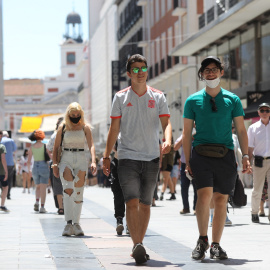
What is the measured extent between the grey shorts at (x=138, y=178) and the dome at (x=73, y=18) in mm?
169843

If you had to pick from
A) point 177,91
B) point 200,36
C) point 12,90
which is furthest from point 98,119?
point 12,90

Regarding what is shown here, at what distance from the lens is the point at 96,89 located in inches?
3895

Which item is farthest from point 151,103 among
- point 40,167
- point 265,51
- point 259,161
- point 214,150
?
point 265,51

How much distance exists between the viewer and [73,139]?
1127 centimetres

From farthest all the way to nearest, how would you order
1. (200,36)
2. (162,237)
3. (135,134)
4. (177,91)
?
(177,91)
(200,36)
(162,237)
(135,134)

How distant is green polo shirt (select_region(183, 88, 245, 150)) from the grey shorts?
0.49 metres

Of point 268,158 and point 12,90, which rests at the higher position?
point 12,90

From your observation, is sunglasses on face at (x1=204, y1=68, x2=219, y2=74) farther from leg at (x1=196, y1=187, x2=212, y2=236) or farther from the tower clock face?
the tower clock face

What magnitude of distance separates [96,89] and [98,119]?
14.0 ft

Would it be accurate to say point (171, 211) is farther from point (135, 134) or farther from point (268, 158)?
point (135, 134)

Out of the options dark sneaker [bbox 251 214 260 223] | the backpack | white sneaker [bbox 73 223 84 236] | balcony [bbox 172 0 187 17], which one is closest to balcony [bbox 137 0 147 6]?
balcony [bbox 172 0 187 17]

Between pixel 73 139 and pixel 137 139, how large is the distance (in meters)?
3.21

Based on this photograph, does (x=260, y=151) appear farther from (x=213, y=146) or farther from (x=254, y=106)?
(x=254, y=106)

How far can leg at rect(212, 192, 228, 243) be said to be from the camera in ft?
26.7
